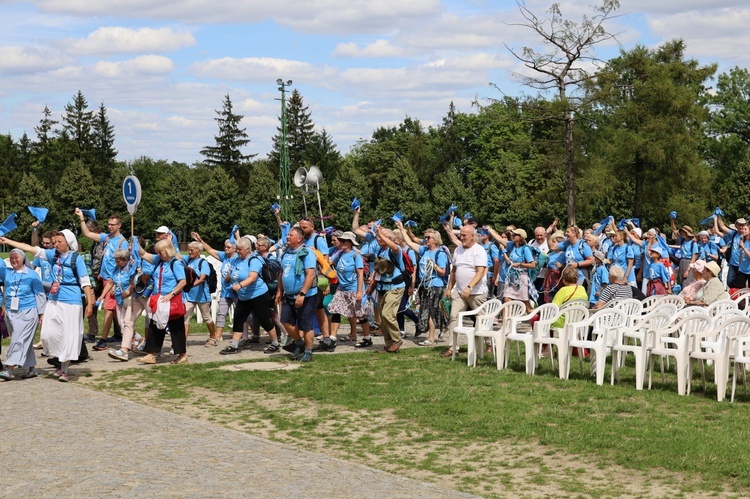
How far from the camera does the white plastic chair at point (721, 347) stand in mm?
9953

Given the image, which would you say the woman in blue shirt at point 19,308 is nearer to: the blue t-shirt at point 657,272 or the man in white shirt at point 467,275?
the man in white shirt at point 467,275

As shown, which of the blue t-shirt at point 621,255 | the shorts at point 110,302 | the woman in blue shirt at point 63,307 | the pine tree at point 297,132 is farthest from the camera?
the pine tree at point 297,132

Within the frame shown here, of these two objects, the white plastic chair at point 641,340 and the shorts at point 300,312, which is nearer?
the white plastic chair at point 641,340

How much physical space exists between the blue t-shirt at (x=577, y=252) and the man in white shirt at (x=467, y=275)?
258 cm

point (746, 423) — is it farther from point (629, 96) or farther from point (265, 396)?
point (629, 96)

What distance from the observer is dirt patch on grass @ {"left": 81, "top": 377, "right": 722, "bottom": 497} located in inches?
274

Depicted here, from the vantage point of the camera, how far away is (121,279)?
14.0 m

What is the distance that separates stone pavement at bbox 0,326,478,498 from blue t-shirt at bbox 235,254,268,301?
156 inches

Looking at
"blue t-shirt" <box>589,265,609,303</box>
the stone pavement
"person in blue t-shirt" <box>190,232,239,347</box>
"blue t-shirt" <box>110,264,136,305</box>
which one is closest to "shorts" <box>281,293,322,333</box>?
"person in blue t-shirt" <box>190,232,239,347</box>

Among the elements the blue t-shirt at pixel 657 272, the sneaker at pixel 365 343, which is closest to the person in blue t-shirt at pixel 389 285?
the sneaker at pixel 365 343

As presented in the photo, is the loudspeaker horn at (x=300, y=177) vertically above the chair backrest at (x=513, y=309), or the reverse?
the loudspeaker horn at (x=300, y=177)

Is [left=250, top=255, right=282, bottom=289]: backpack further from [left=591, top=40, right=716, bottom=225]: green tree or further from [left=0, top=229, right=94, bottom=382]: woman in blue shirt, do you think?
[left=591, top=40, right=716, bottom=225]: green tree

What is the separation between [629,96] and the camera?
1813 inches

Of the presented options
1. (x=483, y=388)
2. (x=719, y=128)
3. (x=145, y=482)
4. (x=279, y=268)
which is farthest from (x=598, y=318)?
(x=719, y=128)
